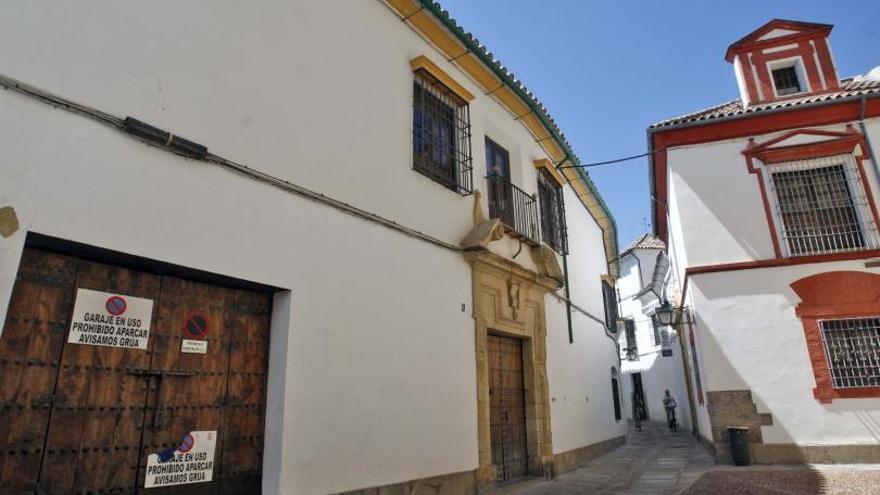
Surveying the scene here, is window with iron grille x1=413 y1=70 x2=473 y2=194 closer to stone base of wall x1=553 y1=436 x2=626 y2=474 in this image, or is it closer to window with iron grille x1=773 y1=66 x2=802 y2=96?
stone base of wall x1=553 y1=436 x2=626 y2=474

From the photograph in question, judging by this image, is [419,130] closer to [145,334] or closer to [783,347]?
[145,334]

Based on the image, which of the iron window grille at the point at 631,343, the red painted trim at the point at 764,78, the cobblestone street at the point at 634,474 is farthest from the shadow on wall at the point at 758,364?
the iron window grille at the point at 631,343

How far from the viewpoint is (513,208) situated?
8203mm

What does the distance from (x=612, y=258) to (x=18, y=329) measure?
14.0m

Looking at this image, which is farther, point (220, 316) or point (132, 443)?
point (220, 316)

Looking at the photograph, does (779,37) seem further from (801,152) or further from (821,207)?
(821,207)

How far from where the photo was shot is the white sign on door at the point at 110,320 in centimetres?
324

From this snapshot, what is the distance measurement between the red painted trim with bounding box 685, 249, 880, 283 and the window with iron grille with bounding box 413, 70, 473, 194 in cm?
431

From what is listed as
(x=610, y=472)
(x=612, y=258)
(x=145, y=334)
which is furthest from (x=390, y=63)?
(x=612, y=258)

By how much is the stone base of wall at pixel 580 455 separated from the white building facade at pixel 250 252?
107cm

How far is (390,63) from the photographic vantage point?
6047mm

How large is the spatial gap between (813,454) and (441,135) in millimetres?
6879

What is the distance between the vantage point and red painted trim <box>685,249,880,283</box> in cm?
788

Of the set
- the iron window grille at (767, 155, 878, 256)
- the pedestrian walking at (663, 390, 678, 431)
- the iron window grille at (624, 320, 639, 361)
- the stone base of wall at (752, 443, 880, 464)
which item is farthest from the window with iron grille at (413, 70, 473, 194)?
the iron window grille at (624, 320, 639, 361)
